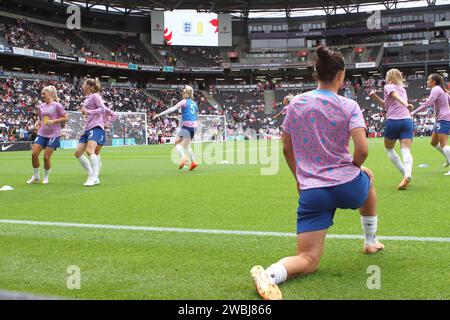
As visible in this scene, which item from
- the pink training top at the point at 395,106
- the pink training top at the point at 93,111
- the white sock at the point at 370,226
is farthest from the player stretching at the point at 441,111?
the pink training top at the point at 93,111

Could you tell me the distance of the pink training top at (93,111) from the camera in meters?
10.0

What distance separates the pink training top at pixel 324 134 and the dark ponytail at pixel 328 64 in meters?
0.12

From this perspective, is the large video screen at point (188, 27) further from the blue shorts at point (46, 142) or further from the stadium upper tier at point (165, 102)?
the blue shorts at point (46, 142)

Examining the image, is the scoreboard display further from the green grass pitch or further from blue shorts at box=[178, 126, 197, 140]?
the green grass pitch

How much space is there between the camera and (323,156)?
3520 millimetres

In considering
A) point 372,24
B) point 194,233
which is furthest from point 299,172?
point 372,24

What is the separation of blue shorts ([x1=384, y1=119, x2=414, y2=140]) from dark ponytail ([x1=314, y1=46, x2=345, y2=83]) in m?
5.01

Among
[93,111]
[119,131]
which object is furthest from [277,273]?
[119,131]

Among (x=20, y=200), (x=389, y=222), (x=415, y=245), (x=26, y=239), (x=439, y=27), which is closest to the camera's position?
(x=415, y=245)

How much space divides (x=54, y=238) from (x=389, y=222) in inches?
143

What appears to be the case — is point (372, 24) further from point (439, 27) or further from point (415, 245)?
point (415, 245)

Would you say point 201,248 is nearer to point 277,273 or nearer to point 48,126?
point 277,273

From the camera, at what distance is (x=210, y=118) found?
51.6m

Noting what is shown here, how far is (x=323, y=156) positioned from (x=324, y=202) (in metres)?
0.34
